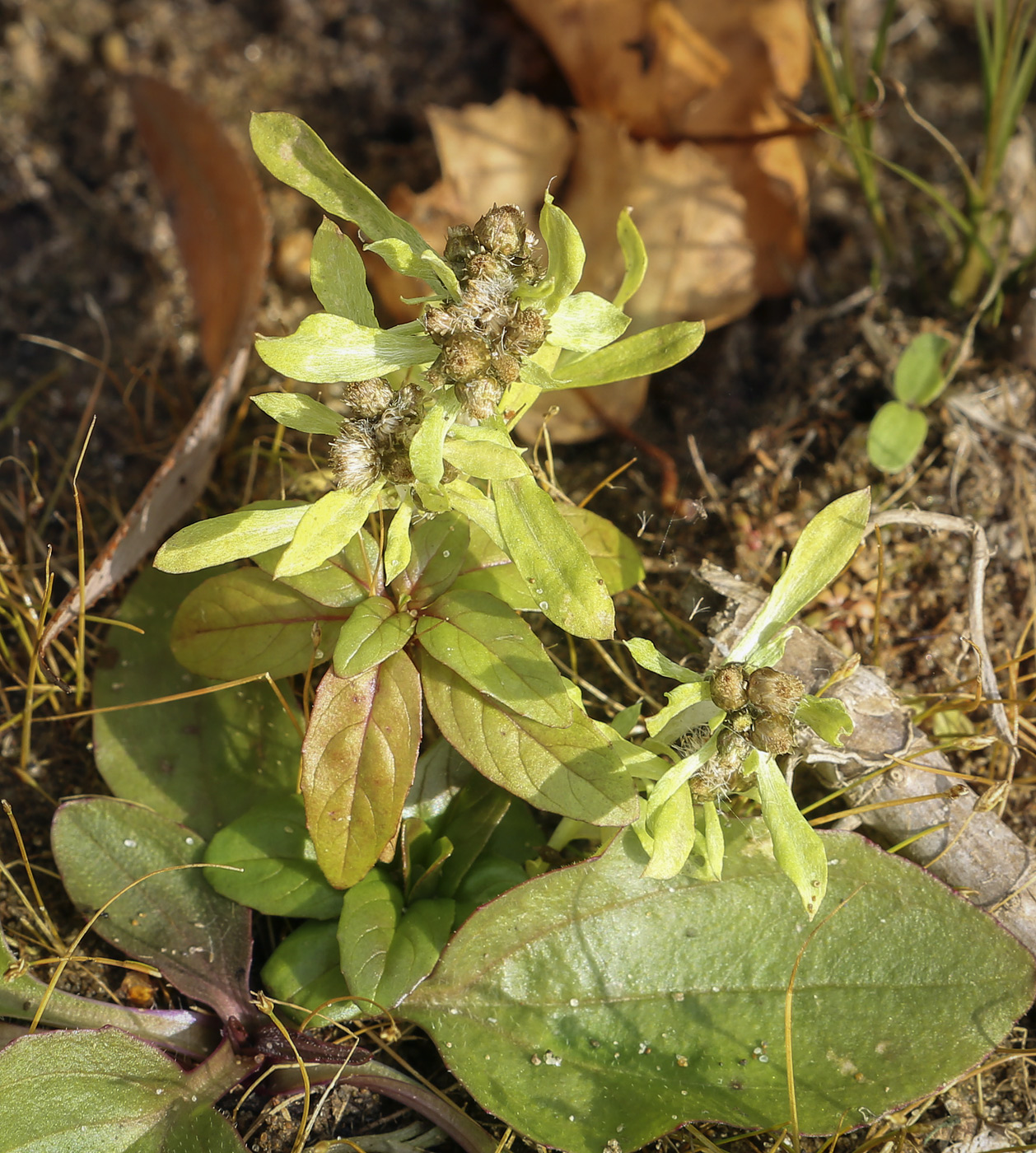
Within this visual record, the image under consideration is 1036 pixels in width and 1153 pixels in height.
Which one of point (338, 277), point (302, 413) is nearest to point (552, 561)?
point (302, 413)

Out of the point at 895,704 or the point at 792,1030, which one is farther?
the point at 895,704

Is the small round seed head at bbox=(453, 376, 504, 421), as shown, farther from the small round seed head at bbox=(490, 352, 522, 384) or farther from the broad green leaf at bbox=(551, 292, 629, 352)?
the broad green leaf at bbox=(551, 292, 629, 352)

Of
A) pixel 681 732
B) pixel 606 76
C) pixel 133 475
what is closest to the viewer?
pixel 681 732

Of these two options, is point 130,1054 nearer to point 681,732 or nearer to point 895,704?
point 681,732

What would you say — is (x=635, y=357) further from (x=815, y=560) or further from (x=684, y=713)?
(x=684, y=713)

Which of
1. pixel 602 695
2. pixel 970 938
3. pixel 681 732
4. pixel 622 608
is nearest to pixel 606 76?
pixel 622 608

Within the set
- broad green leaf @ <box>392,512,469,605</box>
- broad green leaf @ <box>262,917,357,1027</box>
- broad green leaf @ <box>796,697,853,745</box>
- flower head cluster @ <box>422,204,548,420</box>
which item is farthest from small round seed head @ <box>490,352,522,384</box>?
broad green leaf @ <box>262,917,357,1027</box>
